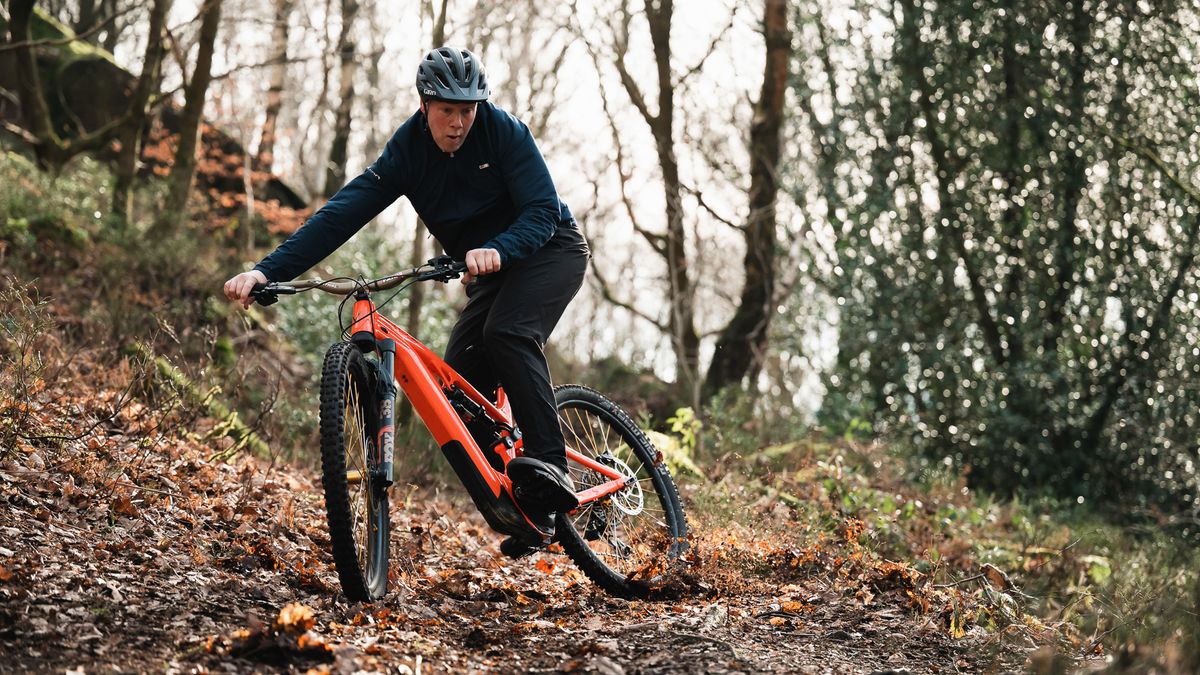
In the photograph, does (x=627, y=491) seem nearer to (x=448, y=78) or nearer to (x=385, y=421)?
(x=385, y=421)

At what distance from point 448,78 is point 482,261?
78 centimetres

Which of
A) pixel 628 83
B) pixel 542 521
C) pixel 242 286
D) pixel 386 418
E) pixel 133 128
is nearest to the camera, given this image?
pixel 242 286

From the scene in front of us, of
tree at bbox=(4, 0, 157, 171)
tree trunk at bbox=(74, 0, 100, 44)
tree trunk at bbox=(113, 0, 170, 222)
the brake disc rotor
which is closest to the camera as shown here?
the brake disc rotor

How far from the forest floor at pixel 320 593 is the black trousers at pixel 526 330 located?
A: 0.84 meters

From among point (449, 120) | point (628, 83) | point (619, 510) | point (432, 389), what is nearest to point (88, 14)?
point (628, 83)

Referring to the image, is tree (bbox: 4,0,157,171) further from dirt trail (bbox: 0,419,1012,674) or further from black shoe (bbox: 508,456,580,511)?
black shoe (bbox: 508,456,580,511)

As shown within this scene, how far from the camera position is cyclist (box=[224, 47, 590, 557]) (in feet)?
15.2

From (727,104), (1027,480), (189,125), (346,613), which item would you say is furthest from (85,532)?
(727,104)

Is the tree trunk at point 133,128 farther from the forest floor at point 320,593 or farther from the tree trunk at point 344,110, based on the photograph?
the tree trunk at point 344,110

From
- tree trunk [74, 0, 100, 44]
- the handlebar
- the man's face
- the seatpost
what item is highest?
tree trunk [74, 0, 100, 44]

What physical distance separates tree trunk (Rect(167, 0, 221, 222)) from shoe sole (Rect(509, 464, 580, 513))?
807 cm

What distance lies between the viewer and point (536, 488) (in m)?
4.82

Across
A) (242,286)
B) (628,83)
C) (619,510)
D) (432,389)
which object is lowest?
(619,510)

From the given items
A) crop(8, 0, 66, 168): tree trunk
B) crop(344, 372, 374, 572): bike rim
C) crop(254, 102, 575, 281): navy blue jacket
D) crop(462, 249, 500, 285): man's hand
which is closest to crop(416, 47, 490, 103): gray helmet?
crop(254, 102, 575, 281): navy blue jacket
